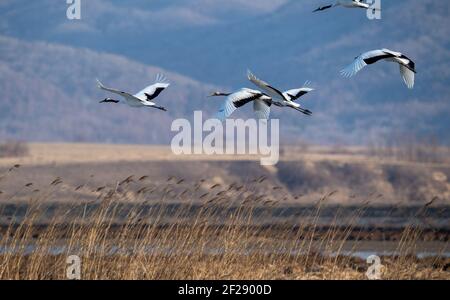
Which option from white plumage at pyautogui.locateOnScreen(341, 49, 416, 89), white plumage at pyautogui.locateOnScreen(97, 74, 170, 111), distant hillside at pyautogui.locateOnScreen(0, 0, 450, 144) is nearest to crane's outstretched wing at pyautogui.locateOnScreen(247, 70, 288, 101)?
white plumage at pyautogui.locateOnScreen(341, 49, 416, 89)

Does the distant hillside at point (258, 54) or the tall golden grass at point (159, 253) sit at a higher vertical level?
the distant hillside at point (258, 54)

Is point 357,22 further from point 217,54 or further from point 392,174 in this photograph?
point 392,174

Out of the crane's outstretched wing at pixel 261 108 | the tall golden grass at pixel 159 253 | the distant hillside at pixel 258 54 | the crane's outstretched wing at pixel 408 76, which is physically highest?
the distant hillside at pixel 258 54

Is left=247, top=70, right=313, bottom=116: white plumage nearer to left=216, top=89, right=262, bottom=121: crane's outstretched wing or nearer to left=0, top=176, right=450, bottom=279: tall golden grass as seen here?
left=216, top=89, right=262, bottom=121: crane's outstretched wing

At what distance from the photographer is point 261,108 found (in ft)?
58.9

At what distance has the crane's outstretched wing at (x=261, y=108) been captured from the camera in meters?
17.8

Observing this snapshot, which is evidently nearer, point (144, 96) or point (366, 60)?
point (366, 60)

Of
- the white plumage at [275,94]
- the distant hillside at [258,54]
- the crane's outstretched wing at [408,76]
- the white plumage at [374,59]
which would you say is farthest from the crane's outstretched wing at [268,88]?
the distant hillside at [258,54]

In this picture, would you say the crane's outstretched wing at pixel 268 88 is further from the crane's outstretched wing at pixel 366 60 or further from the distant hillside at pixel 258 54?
the distant hillside at pixel 258 54

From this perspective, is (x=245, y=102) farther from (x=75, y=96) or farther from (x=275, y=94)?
(x=75, y=96)

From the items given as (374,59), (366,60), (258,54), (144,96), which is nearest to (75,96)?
(258,54)

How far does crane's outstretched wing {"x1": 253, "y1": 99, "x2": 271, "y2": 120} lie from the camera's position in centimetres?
1783
